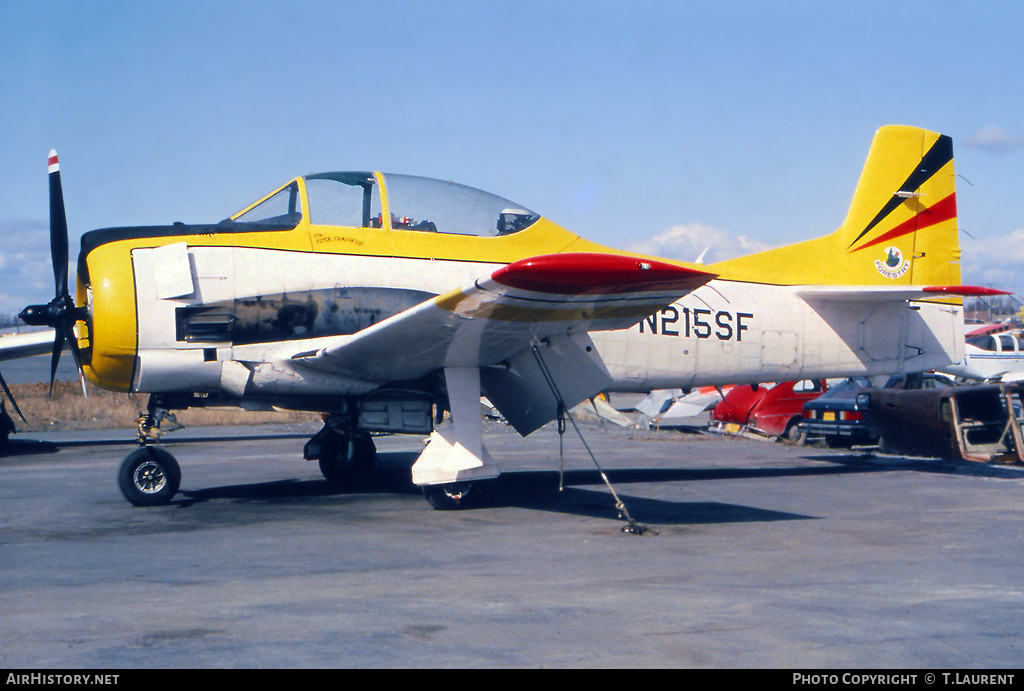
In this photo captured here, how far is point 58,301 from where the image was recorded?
8.31m

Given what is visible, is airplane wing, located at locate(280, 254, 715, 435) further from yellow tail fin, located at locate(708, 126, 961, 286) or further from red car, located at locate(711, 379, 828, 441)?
red car, located at locate(711, 379, 828, 441)

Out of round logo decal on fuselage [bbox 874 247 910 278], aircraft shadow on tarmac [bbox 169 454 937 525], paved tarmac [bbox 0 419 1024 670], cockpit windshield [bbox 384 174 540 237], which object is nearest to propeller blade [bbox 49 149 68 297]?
paved tarmac [bbox 0 419 1024 670]

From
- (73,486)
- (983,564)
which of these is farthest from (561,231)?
(73,486)

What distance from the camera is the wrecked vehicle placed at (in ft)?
39.2

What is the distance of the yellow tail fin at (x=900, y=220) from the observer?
11648mm

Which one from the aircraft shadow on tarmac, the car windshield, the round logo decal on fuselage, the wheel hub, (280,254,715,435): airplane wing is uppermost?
the round logo decal on fuselage

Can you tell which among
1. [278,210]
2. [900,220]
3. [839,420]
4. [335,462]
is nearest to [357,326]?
[278,210]

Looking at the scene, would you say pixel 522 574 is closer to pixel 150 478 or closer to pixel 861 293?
pixel 150 478

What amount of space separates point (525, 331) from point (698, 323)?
3.31 metres

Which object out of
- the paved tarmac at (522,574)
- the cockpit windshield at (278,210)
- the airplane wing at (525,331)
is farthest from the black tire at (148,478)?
the cockpit windshield at (278,210)

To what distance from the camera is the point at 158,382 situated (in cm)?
834

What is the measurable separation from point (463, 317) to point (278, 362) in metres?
2.39

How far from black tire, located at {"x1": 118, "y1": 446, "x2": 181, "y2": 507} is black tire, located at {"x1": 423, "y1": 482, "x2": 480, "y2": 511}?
8.69 feet
